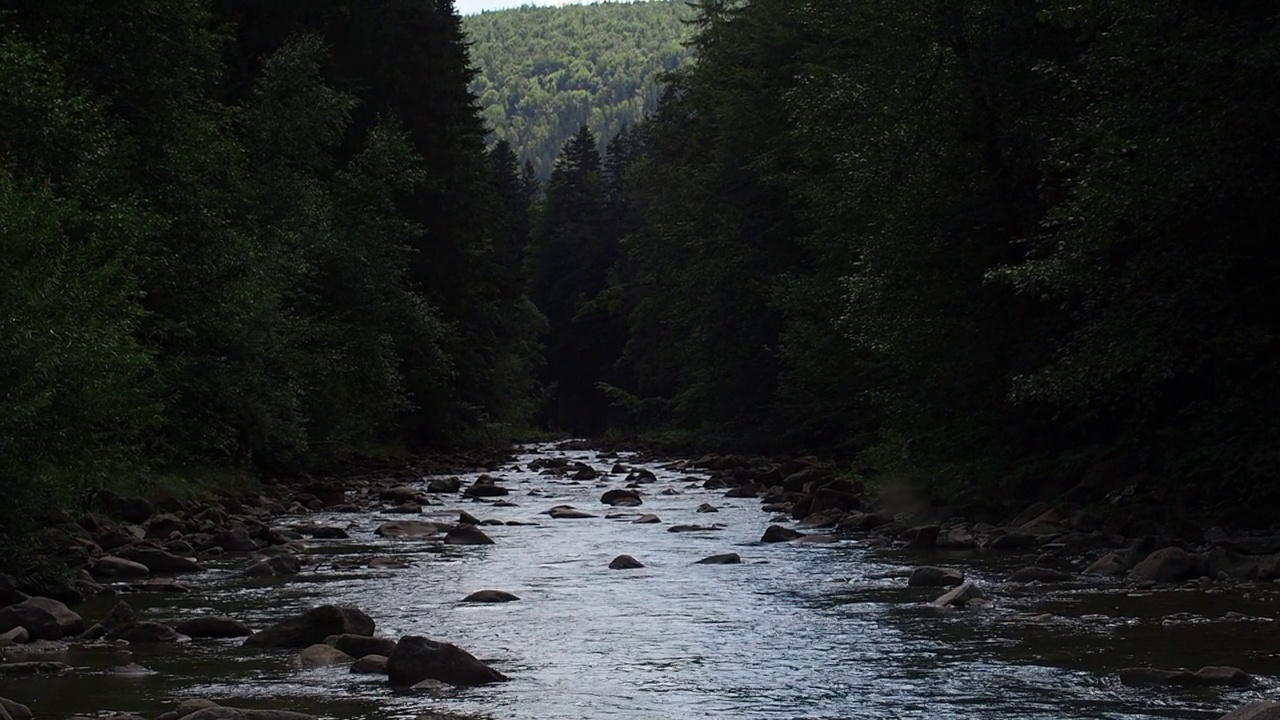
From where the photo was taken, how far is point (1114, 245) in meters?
17.1

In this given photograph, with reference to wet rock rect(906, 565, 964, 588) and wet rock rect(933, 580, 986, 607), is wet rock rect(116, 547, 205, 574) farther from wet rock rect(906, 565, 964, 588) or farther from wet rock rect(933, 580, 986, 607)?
wet rock rect(933, 580, 986, 607)

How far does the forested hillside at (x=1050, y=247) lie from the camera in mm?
14828

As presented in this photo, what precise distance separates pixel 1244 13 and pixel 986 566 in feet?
20.1

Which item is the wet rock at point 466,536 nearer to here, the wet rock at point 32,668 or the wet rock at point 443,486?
the wet rock at point 32,668

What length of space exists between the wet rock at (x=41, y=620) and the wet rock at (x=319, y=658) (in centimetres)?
193

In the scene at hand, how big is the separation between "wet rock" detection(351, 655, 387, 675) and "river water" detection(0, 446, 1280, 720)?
125 millimetres

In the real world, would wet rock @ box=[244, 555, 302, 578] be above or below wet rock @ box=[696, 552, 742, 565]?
above

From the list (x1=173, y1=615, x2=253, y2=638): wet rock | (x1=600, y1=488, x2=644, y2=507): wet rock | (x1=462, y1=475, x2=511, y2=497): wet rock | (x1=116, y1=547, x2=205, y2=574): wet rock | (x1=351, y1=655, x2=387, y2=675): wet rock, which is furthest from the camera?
(x1=462, y1=475, x2=511, y2=497): wet rock

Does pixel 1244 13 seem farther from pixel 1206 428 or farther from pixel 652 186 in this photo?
pixel 652 186

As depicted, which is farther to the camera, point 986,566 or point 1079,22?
point 1079,22

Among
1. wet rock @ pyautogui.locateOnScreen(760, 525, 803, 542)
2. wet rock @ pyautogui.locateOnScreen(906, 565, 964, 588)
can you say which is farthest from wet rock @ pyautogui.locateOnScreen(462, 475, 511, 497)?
wet rock @ pyautogui.locateOnScreen(906, 565, 964, 588)

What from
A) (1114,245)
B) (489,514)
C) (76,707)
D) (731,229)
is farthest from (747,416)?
(76,707)

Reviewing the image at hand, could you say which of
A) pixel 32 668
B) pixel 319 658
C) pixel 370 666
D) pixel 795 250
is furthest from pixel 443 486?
pixel 32 668

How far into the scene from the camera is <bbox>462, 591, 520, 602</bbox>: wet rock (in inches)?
520
